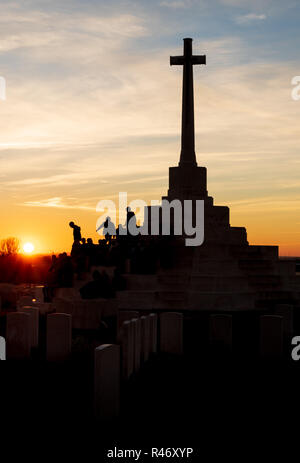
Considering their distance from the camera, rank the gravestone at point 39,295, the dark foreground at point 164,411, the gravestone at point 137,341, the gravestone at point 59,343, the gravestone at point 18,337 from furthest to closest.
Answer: the gravestone at point 39,295 < the gravestone at point 18,337 < the gravestone at point 59,343 < the gravestone at point 137,341 < the dark foreground at point 164,411

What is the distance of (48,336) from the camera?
13367 mm

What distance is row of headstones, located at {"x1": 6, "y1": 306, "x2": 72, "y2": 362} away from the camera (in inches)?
525

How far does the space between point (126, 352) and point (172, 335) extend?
327cm

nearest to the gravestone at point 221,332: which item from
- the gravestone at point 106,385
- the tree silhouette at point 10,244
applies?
the gravestone at point 106,385

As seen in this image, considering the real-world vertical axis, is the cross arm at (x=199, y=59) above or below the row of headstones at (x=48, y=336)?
above

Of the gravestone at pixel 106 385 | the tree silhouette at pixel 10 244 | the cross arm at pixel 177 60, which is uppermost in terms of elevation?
the cross arm at pixel 177 60

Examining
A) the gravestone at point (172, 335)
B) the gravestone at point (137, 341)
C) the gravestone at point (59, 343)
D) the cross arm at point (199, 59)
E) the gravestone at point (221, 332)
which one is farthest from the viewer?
the cross arm at point (199, 59)

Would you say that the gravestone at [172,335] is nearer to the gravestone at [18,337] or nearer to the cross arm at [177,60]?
the gravestone at [18,337]

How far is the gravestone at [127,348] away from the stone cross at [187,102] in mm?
14583

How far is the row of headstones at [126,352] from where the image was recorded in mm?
8914

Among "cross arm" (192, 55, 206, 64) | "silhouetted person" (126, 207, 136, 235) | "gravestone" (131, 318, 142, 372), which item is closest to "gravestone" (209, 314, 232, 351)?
"gravestone" (131, 318, 142, 372)

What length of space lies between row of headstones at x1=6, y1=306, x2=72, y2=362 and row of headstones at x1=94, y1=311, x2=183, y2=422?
1470mm

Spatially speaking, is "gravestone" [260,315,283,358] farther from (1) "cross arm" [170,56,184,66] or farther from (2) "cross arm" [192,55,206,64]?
(1) "cross arm" [170,56,184,66]
